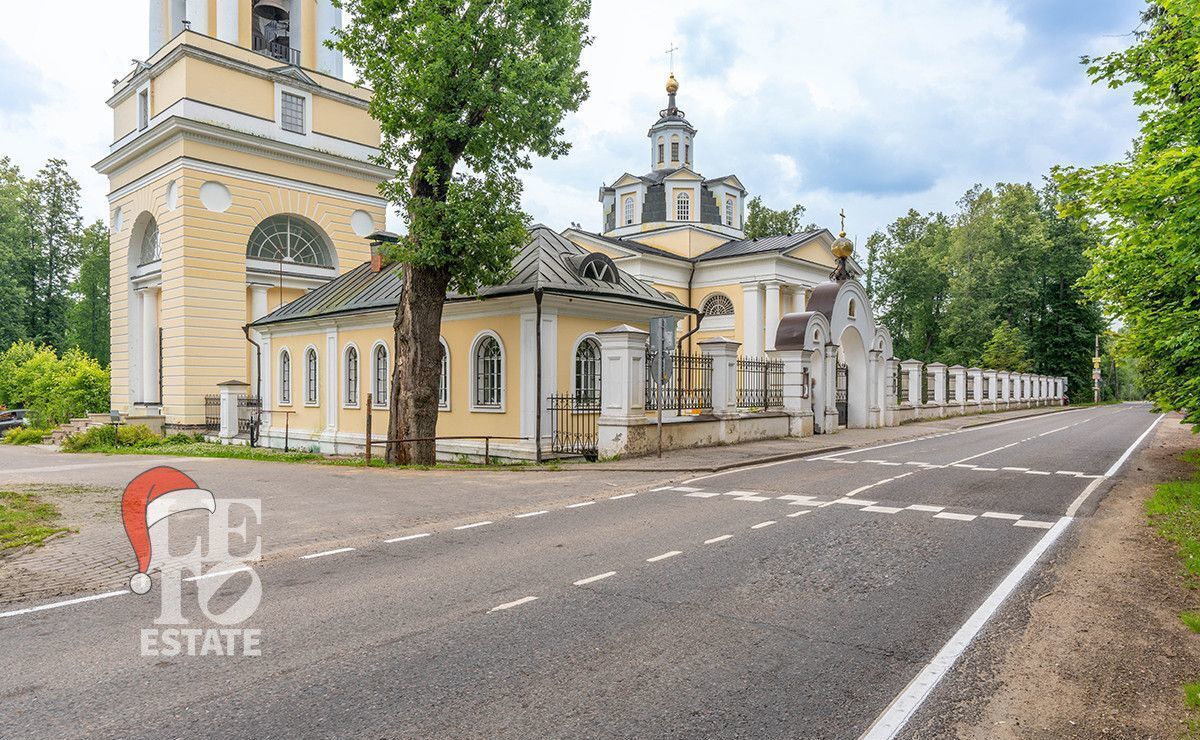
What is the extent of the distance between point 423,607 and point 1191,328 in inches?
444

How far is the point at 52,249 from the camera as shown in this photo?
48719 millimetres

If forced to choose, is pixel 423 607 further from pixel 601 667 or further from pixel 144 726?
pixel 144 726

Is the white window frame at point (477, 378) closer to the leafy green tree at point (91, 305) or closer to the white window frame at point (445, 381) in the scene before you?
the white window frame at point (445, 381)

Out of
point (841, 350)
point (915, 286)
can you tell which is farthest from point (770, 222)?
point (841, 350)

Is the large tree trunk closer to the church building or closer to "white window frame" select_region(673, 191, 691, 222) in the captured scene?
the church building

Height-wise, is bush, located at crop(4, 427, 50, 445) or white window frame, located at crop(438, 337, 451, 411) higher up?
white window frame, located at crop(438, 337, 451, 411)

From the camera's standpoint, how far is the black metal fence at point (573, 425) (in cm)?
1647

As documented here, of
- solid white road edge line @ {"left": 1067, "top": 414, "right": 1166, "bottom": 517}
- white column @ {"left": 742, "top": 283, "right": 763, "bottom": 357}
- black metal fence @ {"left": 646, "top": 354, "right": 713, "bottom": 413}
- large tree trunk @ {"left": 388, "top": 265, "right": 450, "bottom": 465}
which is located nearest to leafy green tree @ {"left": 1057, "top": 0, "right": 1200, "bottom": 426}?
solid white road edge line @ {"left": 1067, "top": 414, "right": 1166, "bottom": 517}

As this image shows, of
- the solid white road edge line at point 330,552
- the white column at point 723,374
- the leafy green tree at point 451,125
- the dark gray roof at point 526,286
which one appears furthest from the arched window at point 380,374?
the solid white road edge line at point 330,552

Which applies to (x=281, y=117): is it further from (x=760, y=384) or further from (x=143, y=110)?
(x=760, y=384)

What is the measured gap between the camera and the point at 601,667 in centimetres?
427

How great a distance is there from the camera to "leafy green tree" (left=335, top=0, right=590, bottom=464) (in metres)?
14.0

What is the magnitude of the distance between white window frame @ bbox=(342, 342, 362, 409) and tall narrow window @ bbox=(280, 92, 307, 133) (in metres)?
14.2

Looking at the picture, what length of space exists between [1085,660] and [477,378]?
48.5 ft
